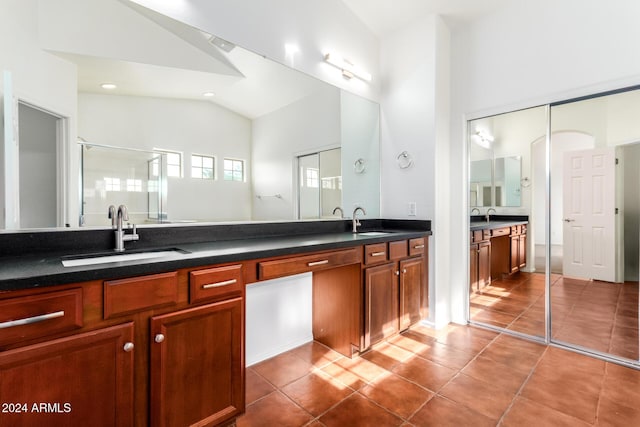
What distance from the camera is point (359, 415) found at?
1.62 metres

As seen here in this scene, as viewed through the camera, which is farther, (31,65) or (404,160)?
(404,160)

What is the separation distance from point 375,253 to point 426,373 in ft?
2.79

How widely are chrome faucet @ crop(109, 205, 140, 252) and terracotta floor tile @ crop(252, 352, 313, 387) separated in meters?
1.20

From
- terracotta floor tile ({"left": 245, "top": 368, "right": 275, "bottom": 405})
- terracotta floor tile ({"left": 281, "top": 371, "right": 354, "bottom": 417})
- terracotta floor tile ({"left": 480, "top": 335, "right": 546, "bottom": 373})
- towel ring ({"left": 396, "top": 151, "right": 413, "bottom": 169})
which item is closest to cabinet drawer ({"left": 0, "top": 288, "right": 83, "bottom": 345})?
terracotta floor tile ({"left": 245, "top": 368, "right": 275, "bottom": 405})

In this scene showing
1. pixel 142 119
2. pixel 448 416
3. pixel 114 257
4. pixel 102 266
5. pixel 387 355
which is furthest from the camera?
pixel 387 355

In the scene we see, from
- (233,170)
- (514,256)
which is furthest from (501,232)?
(233,170)

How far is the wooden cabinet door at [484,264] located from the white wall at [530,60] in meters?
0.25

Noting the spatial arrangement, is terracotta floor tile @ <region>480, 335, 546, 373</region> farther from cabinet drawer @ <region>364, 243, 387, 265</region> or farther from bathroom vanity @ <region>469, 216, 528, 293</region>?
cabinet drawer @ <region>364, 243, 387, 265</region>

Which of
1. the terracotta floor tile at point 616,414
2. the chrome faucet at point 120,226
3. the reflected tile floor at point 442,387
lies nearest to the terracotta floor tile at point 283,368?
the reflected tile floor at point 442,387

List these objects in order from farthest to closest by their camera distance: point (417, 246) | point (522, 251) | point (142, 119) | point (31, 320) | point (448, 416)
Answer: point (522, 251)
point (417, 246)
point (142, 119)
point (448, 416)
point (31, 320)

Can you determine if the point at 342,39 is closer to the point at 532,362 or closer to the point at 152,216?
the point at 152,216

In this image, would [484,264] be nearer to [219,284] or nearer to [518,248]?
[518,248]

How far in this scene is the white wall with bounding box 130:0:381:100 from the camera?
186 cm

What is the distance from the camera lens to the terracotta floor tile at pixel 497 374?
6.13 feet
